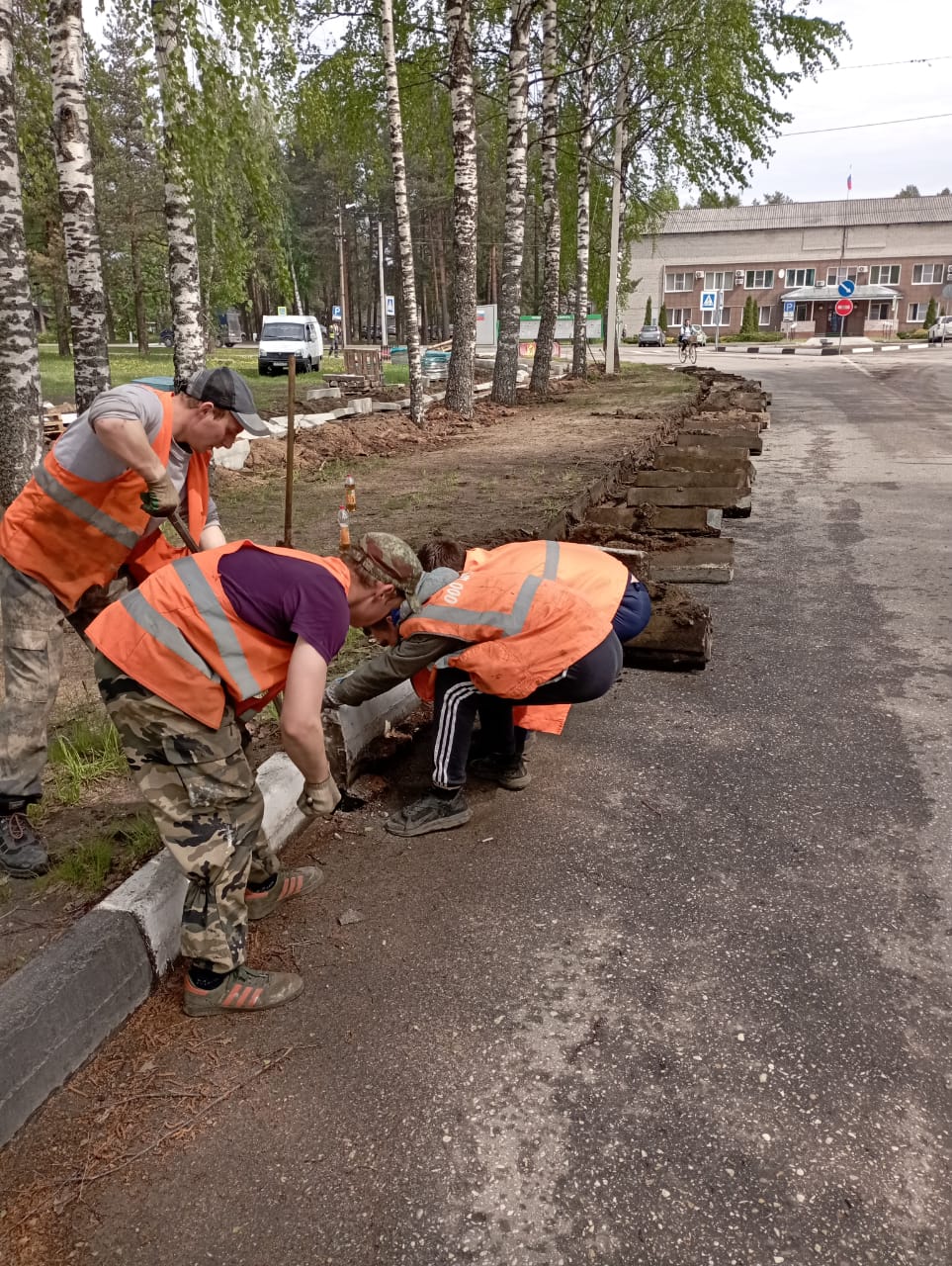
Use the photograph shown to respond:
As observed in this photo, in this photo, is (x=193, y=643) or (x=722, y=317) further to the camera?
(x=722, y=317)

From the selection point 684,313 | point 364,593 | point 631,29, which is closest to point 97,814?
point 364,593

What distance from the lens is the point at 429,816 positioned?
337 centimetres

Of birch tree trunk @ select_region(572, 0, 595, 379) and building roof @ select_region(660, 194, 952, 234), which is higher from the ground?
building roof @ select_region(660, 194, 952, 234)

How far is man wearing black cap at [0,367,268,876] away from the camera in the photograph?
2951 mm

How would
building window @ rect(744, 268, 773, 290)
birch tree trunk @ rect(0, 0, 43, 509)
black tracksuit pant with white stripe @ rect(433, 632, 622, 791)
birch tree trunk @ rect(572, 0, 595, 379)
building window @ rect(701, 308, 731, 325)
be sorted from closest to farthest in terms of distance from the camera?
black tracksuit pant with white stripe @ rect(433, 632, 622, 791)
birch tree trunk @ rect(0, 0, 43, 509)
birch tree trunk @ rect(572, 0, 595, 379)
building window @ rect(744, 268, 773, 290)
building window @ rect(701, 308, 731, 325)

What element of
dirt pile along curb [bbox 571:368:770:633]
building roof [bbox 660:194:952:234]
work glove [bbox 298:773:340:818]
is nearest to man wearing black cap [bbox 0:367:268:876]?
work glove [bbox 298:773:340:818]

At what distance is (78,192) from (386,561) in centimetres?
694

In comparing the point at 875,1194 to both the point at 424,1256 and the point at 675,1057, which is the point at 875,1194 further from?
the point at 424,1256

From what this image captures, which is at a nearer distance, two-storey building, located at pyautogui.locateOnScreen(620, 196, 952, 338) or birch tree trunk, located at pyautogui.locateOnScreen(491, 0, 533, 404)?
birch tree trunk, located at pyautogui.locateOnScreen(491, 0, 533, 404)

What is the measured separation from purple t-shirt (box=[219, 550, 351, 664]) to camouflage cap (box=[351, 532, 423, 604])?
0.71 ft

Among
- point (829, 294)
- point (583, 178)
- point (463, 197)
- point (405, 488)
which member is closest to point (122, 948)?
point (405, 488)

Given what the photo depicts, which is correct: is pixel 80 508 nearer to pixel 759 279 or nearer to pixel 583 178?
pixel 583 178

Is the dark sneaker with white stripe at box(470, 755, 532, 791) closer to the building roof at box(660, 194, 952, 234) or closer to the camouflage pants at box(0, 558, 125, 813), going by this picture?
the camouflage pants at box(0, 558, 125, 813)

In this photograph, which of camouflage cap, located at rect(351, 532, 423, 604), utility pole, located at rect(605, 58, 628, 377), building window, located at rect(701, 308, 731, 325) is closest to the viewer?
camouflage cap, located at rect(351, 532, 423, 604)
